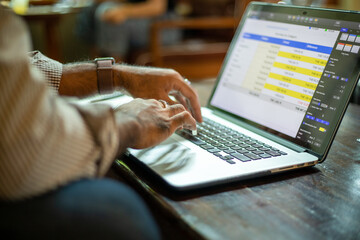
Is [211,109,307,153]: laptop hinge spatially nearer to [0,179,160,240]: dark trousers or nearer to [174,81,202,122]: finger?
[174,81,202,122]: finger

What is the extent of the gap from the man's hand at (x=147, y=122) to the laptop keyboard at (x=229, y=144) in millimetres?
51

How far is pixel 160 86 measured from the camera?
862mm

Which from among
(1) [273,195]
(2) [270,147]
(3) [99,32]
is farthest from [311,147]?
(3) [99,32]

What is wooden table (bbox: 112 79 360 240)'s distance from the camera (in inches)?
18.3

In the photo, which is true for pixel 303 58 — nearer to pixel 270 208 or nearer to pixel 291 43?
pixel 291 43

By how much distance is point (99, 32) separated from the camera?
9.65 feet

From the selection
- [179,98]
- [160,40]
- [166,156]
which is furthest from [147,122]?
[160,40]

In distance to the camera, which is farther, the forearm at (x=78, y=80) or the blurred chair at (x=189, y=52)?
the blurred chair at (x=189, y=52)

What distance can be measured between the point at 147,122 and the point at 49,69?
1.27ft

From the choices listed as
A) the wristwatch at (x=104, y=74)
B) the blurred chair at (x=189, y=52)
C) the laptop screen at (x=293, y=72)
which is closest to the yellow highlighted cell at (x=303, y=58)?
the laptop screen at (x=293, y=72)

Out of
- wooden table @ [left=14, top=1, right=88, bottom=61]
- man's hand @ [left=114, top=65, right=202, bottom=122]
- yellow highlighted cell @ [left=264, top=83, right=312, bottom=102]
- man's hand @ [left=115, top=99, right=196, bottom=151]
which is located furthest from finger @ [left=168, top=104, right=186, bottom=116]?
wooden table @ [left=14, top=1, right=88, bottom=61]

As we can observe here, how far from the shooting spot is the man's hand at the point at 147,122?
1.86ft

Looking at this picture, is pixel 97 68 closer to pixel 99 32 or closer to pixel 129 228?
pixel 129 228

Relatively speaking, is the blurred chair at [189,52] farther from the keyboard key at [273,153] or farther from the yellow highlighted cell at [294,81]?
the keyboard key at [273,153]
